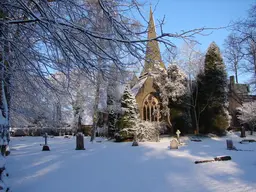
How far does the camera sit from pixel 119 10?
147 inches

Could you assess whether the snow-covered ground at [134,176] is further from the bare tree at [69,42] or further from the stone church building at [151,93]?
the bare tree at [69,42]

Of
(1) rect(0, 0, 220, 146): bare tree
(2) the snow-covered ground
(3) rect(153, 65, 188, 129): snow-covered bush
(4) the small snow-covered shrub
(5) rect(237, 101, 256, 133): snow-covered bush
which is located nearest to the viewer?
(1) rect(0, 0, 220, 146): bare tree

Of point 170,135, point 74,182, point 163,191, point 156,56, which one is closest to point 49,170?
point 74,182

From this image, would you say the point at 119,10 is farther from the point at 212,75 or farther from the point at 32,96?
the point at 212,75

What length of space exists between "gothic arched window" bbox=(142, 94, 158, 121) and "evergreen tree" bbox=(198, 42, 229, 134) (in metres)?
5.11

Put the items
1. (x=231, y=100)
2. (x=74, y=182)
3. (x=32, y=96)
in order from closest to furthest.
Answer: (x=32, y=96) → (x=74, y=182) → (x=231, y=100)

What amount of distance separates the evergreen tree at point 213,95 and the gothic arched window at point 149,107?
511 centimetres

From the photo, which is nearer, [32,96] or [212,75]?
[32,96]

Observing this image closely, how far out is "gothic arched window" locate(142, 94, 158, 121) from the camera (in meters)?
24.5

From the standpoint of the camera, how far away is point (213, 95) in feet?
81.4

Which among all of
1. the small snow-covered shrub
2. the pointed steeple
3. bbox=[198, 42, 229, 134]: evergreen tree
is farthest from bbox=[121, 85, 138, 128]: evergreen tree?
the pointed steeple

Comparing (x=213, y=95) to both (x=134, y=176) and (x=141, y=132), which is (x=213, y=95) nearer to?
(x=141, y=132)

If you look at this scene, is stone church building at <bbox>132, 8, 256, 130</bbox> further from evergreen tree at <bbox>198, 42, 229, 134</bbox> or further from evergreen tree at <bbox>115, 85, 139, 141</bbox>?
evergreen tree at <bbox>198, 42, 229, 134</bbox>

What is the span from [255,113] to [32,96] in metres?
25.9
